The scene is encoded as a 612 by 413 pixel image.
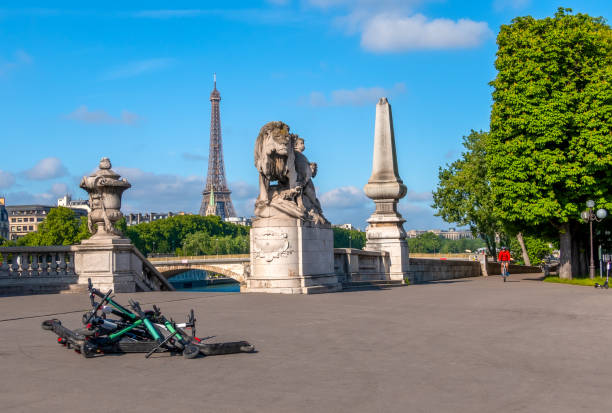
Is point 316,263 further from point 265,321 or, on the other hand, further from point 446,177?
point 446,177

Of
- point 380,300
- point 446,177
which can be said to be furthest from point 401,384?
point 446,177

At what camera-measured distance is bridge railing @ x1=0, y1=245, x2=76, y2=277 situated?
18.3 metres

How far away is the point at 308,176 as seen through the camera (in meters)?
18.9

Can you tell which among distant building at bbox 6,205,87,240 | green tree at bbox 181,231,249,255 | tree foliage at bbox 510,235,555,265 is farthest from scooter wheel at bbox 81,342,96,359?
distant building at bbox 6,205,87,240

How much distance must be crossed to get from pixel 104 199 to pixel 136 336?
34.0ft

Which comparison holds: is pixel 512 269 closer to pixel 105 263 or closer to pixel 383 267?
pixel 383 267

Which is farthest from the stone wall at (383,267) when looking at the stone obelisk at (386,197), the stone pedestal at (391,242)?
the stone obelisk at (386,197)

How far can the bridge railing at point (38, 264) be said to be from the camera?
18.3 meters

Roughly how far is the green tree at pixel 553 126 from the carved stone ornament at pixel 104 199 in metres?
15.9

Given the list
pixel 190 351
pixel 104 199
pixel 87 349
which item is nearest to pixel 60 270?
pixel 104 199

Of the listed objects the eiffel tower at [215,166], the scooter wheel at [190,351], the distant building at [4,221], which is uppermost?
the eiffel tower at [215,166]

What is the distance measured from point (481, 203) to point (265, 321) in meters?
40.1

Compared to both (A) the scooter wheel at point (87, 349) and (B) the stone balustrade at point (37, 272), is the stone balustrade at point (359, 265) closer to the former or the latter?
(B) the stone balustrade at point (37, 272)

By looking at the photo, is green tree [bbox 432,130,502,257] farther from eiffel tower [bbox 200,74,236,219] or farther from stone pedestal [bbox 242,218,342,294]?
eiffel tower [bbox 200,74,236,219]
